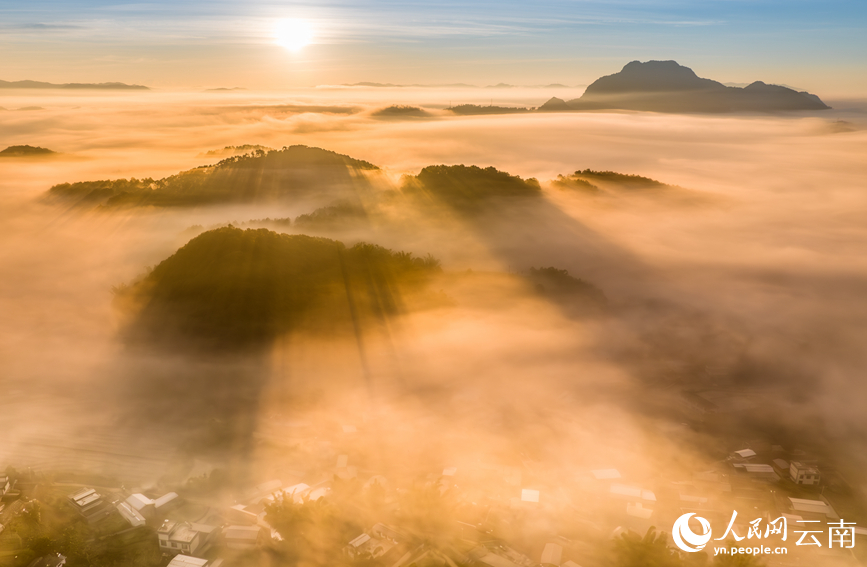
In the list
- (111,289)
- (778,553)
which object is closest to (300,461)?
(778,553)

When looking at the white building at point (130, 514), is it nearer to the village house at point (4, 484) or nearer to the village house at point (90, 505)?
the village house at point (90, 505)

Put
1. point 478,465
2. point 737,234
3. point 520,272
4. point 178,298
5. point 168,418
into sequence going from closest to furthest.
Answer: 1. point 478,465
2. point 168,418
3. point 178,298
4. point 520,272
5. point 737,234

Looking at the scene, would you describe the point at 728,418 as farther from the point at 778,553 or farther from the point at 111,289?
the point at 111,289

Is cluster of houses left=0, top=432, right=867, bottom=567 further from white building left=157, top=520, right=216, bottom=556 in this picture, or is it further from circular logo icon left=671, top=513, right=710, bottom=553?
circular logo icon left=671, top=513, right=710, bottom=553

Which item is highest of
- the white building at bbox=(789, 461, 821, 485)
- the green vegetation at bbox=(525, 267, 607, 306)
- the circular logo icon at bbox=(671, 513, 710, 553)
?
the green vegetation at bbox=(525, 267, 607, 306)

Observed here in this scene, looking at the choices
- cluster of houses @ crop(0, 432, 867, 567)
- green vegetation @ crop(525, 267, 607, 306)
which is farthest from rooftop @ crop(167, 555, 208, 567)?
green vegetation @ crop(525, 267, 607, 306)

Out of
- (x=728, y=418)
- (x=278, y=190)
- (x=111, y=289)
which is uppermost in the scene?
(x=278, y=190)

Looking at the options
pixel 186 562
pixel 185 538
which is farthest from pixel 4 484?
pixel 186 562

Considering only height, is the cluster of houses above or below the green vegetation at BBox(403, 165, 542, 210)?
below
